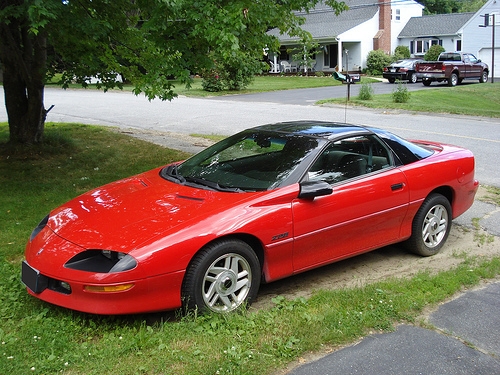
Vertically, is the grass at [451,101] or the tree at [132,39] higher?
the tree at [132,39]

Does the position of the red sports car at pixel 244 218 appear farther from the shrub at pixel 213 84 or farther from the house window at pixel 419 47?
the house window at pixel 419 47

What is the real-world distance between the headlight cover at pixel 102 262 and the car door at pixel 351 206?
4.61 ft

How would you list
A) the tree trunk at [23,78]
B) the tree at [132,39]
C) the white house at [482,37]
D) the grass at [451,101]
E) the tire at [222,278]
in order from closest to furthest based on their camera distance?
the tire at [222,278], the tree at [132,39], the tree trunk at [23,78], the grass at [451,101], the white house at [482,37]

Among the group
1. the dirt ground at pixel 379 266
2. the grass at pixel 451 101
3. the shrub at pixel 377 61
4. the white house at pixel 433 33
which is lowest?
the dirt ground at pixel 379 266

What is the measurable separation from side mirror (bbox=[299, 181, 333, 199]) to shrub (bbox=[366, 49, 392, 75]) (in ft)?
136

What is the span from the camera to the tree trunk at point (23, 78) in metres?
9.20

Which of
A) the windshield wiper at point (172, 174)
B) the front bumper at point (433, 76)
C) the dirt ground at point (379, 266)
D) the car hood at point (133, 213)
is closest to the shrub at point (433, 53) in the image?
the front bumper at point (433, 76)

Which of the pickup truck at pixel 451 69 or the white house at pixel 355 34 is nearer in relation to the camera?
the pickup truck at pixel 451 69

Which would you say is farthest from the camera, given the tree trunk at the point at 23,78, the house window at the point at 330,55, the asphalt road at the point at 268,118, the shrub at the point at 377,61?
the house window at the point at 330,55

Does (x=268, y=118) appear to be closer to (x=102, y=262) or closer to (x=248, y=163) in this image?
(x=248, y=163)

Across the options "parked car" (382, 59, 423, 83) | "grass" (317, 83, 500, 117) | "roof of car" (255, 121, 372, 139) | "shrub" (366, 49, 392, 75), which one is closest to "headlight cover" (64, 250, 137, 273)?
"roof of car" (255, 121, 372, 139)

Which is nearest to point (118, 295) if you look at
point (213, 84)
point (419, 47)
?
point (213, 84)

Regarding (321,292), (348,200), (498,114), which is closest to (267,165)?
(348,200)

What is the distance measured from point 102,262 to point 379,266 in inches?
111
